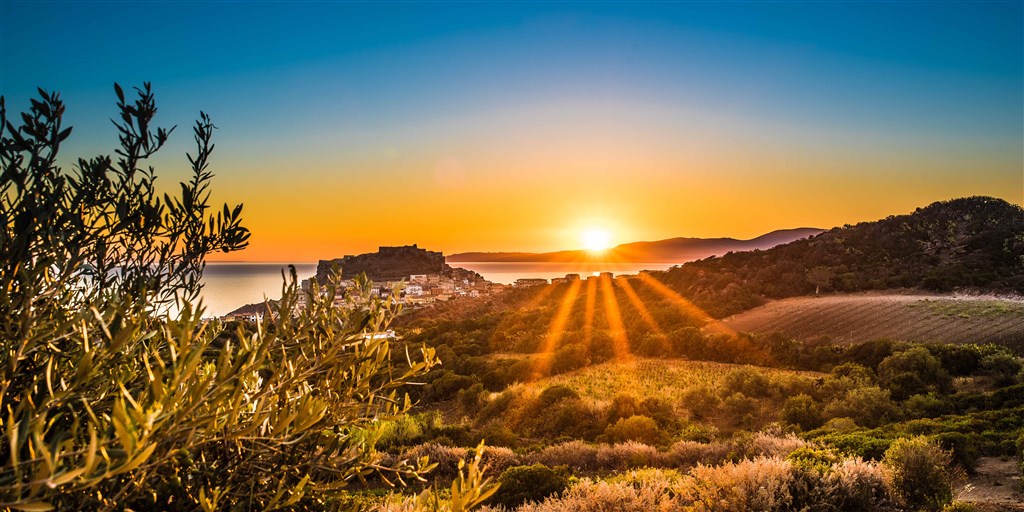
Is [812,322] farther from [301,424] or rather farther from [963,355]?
[301,424]

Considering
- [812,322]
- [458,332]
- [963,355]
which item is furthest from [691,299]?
[963,355]

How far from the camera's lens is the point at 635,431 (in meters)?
12.2

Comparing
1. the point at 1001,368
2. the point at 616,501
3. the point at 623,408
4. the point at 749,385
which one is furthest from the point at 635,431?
the point at 1001,368

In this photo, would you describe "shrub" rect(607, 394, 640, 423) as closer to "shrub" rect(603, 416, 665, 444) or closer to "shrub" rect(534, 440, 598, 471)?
"shrub" rect(603, 416, 665, 444)

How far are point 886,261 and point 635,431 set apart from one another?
38022 millimetres

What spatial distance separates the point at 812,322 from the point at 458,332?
20049mm

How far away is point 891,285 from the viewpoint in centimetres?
3359

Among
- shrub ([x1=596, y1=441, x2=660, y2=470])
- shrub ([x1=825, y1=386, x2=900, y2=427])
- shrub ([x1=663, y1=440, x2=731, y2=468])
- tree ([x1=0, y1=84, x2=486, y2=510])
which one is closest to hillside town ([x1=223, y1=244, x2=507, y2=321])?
shrub ([x1=825, y1=386, x2=900, y2=427])

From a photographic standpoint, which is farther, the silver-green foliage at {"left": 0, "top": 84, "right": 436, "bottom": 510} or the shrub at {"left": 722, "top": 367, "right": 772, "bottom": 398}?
the shrub at {"left": 722, "top": 367, "right": 772, "bottom": 398}

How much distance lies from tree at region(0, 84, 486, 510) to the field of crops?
2429 centimetres

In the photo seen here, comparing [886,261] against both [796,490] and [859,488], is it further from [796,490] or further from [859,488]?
[796,490]

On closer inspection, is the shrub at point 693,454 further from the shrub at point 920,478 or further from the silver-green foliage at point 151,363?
the silver-green foliage at point 151,363

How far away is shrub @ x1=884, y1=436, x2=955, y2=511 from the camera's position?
5835mm

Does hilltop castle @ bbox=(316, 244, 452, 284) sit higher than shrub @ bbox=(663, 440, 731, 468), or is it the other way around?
hilltop castle @ bbox=(316, 244, 452, 284)
